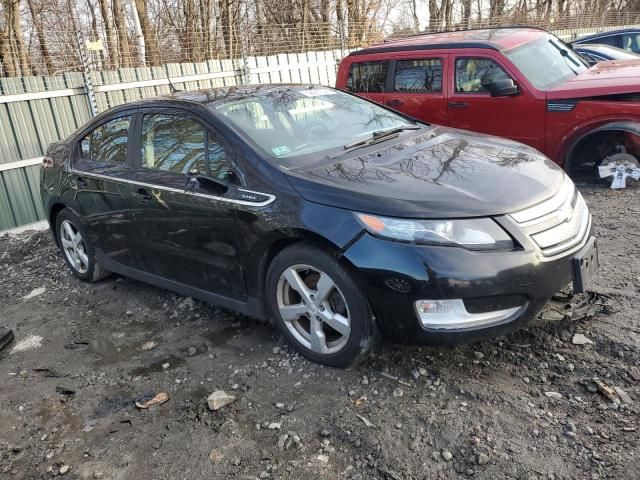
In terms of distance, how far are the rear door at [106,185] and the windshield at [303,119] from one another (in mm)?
1020

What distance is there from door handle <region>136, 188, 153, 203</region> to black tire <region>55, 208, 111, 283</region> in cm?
114

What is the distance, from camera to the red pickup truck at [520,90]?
6.02 meters

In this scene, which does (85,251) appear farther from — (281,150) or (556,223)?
(556,223)

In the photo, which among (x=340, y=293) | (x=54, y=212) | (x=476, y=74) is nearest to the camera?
(x=340, y=293)

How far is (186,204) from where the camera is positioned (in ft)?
12.1

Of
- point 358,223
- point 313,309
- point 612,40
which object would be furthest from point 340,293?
point 612,40

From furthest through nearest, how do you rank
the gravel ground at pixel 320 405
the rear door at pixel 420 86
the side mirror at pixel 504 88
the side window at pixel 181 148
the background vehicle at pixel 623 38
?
1. the background vehicle at pixel 623 38
2. the rear door at pixel 420 86
3. the side mirror at pixel 504 88
4. the side window at pixel 181 148
5. the gravel ground at pixel 320 405

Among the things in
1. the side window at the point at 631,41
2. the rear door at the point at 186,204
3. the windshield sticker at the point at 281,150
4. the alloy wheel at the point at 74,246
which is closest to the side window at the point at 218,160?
the rear door at the point at 186,204

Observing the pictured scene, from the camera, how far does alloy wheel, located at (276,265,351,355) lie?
3.11m

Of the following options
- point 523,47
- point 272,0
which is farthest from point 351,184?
point 272,0

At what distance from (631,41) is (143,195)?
11.6 m

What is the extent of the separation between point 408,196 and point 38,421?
7.91 ft

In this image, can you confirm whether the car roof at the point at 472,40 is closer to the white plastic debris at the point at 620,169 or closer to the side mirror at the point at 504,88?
the side mirror at the point at 504,88

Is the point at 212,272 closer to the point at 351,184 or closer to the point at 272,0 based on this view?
the point at 351,184
